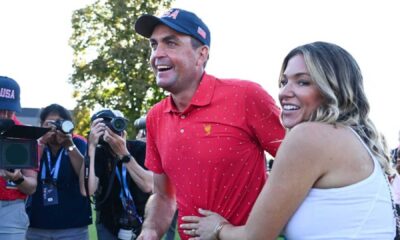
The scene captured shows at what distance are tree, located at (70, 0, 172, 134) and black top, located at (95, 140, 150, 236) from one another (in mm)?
24762

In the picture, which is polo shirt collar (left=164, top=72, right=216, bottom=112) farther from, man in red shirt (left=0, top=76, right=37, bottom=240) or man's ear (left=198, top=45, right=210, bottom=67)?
man in red shirt (left=0, top=76, right=37, bottom=240)

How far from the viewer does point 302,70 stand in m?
2.23

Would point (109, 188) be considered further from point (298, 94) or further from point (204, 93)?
point (298, 94)

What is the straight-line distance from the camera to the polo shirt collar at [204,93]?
3.16 meters

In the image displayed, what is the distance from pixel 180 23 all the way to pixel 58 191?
8.48 ft

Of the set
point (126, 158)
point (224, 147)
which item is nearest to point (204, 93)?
point (224, 147)

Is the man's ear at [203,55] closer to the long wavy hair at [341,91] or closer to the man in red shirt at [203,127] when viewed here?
→ the man in red shirt at [203,127]

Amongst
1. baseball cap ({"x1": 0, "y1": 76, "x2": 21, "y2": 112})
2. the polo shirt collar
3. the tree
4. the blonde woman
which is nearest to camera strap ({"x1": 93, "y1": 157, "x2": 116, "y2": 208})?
baseball cap ({"x1": 0, "y1": 76, "x2": 21, "y2": 112})

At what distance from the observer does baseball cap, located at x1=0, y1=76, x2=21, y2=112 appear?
15.2ft

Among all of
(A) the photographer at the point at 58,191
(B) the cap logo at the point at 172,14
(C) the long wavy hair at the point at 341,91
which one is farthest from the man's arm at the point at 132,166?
(C) the long wavy hair at the point at 341,91

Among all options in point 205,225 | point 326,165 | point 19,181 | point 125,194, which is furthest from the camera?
point 125,194

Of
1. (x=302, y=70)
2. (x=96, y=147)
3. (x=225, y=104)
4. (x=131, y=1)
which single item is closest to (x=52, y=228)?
(x=96, y=147)

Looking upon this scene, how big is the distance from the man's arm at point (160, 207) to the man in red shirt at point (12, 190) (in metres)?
1.52

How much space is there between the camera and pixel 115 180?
523cm
